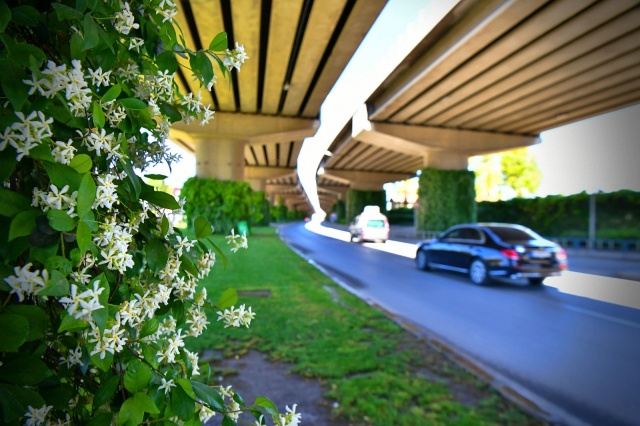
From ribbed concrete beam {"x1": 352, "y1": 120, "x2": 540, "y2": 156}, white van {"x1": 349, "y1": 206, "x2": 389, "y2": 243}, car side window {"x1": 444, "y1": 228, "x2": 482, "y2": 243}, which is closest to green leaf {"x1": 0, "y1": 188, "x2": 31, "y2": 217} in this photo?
car side window {"x1": 444, "y1": 228, "x2": 482, "y2": 243}

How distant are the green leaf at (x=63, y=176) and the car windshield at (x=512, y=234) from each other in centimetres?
1073

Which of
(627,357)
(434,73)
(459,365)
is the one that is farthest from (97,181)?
(434,73)

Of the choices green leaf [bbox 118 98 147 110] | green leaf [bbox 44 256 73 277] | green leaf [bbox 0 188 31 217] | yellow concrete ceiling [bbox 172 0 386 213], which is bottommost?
green leaf [bbox 44 256 73 277]

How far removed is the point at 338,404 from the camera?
3.52 m

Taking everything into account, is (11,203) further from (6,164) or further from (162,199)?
(162,199)

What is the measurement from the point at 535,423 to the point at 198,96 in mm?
3667

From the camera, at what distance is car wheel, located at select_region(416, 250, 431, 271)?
509 inches

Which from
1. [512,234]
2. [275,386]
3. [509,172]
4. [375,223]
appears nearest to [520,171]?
[509,172]

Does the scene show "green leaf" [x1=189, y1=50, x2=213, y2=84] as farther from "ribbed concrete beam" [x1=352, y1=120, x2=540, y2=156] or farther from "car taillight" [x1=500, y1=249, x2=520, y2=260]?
"ribbed concrete beam" [x1=352, y1=120, x2=540, y2=156]

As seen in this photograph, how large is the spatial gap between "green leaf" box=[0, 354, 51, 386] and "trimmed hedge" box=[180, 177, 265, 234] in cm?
2024

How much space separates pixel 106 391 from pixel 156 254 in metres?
0.36

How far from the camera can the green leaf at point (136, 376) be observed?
3.22ft

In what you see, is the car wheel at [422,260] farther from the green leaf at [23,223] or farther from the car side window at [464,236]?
the green leaf at [23,223]

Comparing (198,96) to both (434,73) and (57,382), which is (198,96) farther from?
(434,73)
